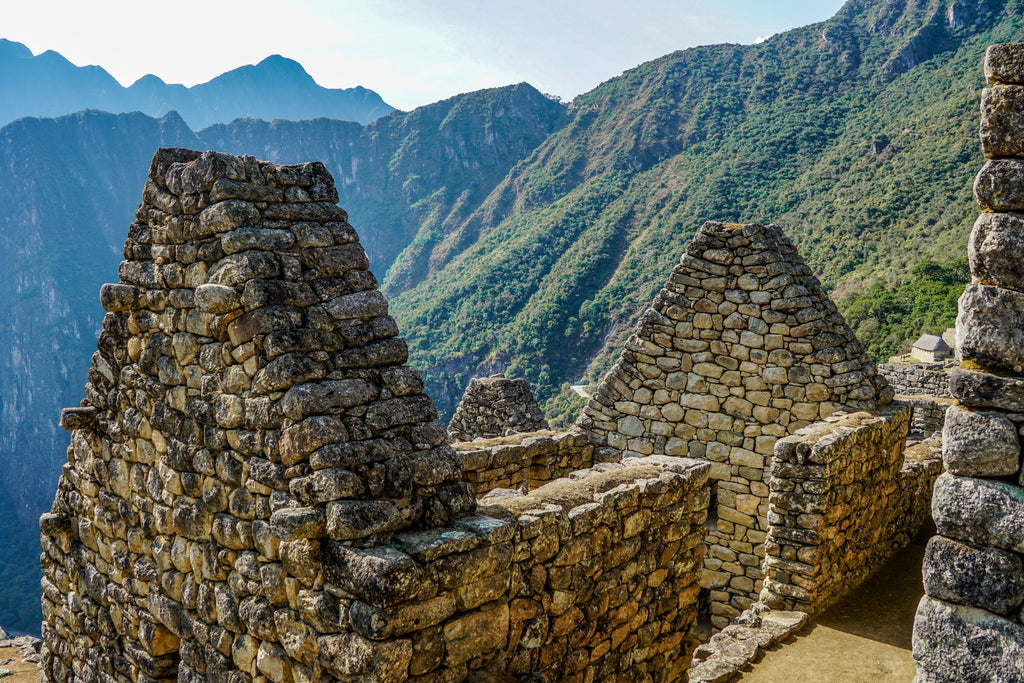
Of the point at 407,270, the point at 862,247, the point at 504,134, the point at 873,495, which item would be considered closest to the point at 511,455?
the point at 873,495

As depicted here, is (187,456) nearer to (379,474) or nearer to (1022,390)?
(379,474)

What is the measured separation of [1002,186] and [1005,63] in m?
0.35

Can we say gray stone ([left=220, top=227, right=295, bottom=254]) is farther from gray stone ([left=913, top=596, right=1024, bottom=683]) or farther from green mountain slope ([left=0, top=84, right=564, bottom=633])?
green mountain slope ([left=0, top=84, right=564, bottom=633])

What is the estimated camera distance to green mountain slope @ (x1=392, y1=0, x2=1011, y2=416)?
3512cm

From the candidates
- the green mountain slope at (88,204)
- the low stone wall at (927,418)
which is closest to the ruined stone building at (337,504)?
the low stone wall at (927,418)

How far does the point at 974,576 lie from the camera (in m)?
2.03

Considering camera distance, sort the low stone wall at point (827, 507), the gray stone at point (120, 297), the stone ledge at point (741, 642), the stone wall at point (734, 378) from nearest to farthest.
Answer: the gray stone at point (120, 297) → the stone ledge at point (741, 642) → the low stone wall at point (827, 507) → the stone wall at point (734, 378)

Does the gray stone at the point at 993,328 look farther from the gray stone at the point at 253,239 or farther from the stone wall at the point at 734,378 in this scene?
the stone wall at the point at 734,378

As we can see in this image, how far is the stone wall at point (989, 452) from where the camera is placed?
1987 millimetres

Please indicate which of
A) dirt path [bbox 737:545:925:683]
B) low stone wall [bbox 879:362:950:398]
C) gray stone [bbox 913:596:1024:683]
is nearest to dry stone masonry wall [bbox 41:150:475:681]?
gray stone [bbox 913:596:1024:683]

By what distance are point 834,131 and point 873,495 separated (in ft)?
156

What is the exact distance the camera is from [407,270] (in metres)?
84.3

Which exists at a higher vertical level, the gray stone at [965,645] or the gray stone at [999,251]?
the gray stone at [999,251]

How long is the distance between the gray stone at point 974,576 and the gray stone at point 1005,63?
1346 mm
